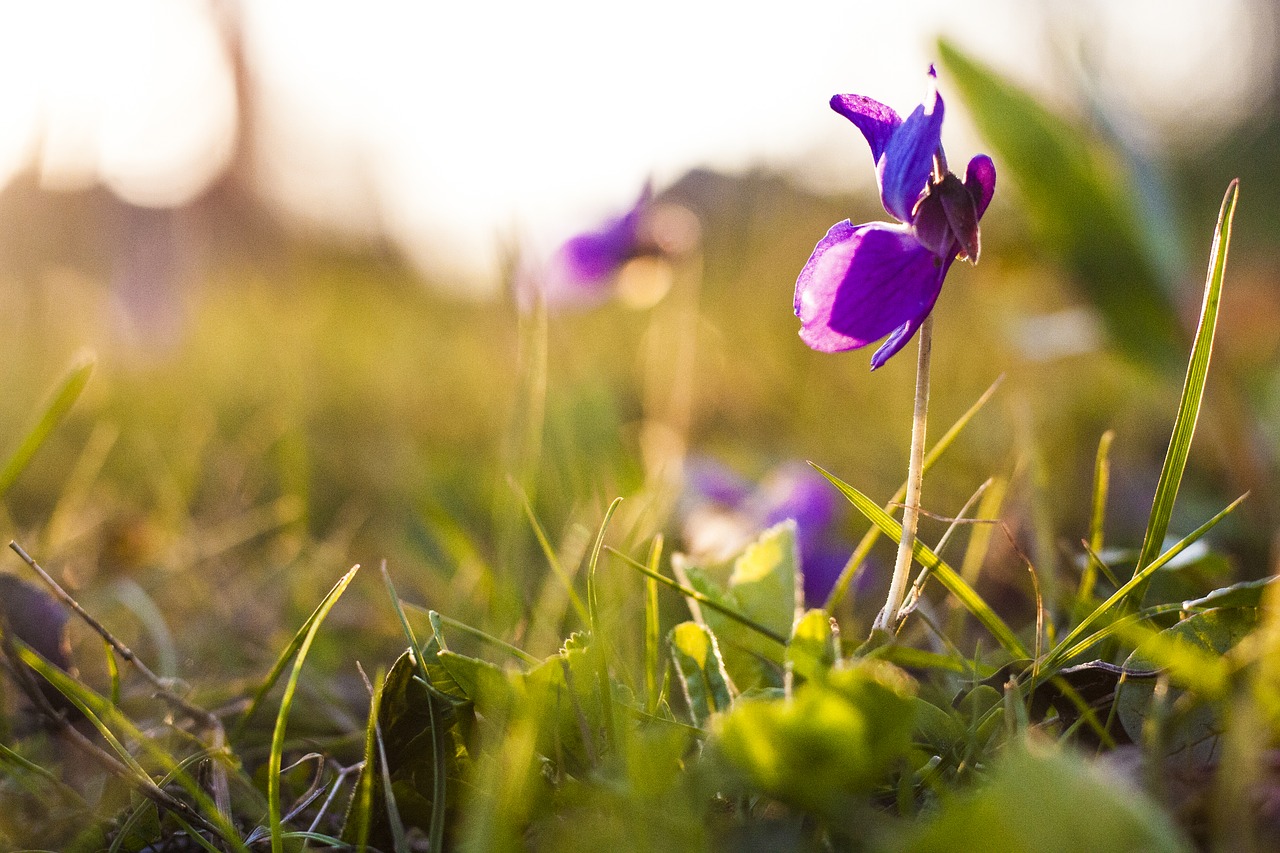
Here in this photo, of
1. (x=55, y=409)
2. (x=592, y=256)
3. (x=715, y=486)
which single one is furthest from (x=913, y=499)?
(x=592, y=256)

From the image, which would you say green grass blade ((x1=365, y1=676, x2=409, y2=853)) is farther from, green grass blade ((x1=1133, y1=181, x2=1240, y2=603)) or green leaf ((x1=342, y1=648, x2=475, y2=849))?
green grass blade ((x1=1133, y1=181, x2=1240, y2=603))

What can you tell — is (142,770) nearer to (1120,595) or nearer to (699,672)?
(699,672)

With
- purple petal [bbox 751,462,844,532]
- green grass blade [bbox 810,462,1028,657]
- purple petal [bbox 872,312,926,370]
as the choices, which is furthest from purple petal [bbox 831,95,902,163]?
purple petal [bbox 751,462,844,532]

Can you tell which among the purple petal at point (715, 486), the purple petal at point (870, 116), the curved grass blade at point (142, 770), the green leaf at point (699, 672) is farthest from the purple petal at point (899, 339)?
the purple petal at point (715, 486)

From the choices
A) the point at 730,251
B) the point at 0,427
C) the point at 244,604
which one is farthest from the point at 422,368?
the point at 244,604

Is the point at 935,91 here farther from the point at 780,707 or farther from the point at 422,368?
the point at 422,368

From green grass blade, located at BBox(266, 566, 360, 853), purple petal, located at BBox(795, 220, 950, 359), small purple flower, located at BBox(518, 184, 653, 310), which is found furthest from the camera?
small purple flower, located at BBox(518, 184, 653, 310)

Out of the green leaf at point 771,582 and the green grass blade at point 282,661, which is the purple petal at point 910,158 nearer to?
the green leaf at point 771,582

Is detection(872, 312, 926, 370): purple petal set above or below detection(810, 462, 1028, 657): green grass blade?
above

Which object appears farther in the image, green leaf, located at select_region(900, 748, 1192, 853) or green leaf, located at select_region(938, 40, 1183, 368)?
green leaf, located at select_region(938, 40, 1183, 368)
